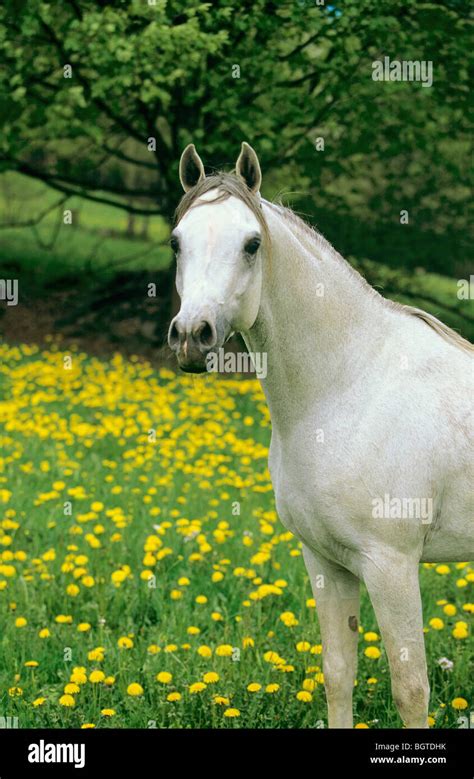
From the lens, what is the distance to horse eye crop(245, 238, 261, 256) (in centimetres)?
327

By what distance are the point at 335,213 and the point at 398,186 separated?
116 centimetres

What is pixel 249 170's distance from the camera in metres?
3.46

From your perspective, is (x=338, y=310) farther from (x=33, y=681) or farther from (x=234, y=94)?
(x=234, y=94)

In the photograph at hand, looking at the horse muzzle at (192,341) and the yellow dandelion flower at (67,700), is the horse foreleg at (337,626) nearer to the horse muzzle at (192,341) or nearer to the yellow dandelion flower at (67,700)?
the yellow dandelion flower at (67,700)

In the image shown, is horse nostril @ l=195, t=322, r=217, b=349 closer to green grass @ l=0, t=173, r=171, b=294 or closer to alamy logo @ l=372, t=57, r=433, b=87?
alamy logo @ l=372, t=57, r=433, b=87

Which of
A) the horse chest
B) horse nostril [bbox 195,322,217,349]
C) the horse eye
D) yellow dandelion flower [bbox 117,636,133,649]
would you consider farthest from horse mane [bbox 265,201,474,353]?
yellow dandelion flower [bbox 117,636,133,649]

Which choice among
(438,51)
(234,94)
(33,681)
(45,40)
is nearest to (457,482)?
(33,681)

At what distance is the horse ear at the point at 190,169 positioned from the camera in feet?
11.6

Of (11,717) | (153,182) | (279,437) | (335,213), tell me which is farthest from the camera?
(153,182)

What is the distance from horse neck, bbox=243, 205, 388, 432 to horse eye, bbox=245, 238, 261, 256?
0.28 metres

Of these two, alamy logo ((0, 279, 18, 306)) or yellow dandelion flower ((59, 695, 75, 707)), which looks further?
alamy logo ((0, 279, 18, 306))

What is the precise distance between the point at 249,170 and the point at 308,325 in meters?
0.70

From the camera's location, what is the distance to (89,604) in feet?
17.6

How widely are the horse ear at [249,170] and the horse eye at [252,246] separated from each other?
262 millimetres
